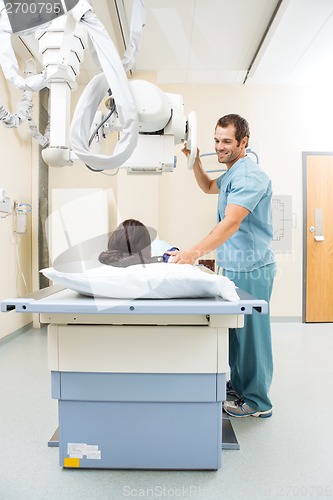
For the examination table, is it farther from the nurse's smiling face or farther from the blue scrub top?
the nurse's smiling face

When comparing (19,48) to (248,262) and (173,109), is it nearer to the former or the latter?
(173,109)

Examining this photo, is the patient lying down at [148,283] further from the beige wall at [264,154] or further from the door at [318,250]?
the door at [318,250]

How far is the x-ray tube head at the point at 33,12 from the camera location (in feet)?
3.00

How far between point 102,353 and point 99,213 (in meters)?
2.30

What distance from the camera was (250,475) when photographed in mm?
1227

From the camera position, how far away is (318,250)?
357 centimetres

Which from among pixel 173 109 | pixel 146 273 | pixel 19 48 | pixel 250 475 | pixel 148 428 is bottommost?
pixel 250 475

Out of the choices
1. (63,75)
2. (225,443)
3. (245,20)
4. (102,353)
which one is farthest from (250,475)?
(245,20)

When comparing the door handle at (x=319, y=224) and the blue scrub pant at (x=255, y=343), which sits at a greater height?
the door handle at (x=319, y=224)

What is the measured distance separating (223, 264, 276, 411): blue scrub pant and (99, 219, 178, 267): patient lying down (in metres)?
0.38

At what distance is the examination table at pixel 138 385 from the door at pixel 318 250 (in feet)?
8.74

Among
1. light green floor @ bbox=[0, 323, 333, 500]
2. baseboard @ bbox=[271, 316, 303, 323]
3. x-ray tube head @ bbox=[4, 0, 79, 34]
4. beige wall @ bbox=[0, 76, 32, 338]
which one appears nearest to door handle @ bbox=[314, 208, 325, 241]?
baseboard @ bbox=[271, 316, 303, 323]

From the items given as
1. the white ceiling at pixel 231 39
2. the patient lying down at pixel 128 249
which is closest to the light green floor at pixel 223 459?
the patient lying down at pixel 128 249

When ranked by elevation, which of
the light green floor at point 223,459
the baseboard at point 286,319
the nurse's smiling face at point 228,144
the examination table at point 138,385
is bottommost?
the light green floor at point 223,459
